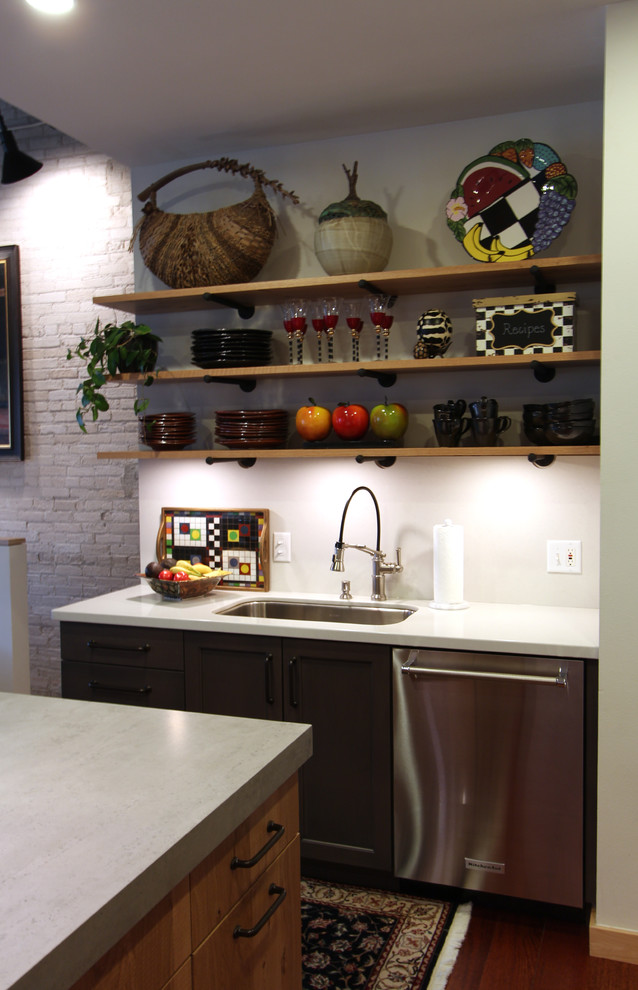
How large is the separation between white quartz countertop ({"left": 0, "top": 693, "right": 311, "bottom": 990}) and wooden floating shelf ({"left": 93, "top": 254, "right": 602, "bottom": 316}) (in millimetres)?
1790

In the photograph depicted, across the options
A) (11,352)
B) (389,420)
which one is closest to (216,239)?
(389,420)

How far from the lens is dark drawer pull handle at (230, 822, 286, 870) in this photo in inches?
51.9

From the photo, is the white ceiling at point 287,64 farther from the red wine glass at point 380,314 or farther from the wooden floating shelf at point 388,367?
the wooden floating shelf at point 388,367

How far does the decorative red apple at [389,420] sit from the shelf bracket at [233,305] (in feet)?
2.46

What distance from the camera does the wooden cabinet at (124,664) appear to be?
9.71 feet

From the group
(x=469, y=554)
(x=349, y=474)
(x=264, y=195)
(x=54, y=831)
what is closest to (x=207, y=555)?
(x=349, y=474)

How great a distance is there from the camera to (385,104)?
116 inches

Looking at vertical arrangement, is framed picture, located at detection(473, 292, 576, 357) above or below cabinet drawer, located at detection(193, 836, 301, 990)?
above

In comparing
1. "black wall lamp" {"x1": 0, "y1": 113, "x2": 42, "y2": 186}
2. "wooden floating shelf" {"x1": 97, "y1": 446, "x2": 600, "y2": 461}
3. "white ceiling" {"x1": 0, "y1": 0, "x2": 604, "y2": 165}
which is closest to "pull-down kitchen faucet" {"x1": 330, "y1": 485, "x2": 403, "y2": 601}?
"wooden floating shelf" {"x1": 97, "y1": 446, "x2": 600, "y2": 461}

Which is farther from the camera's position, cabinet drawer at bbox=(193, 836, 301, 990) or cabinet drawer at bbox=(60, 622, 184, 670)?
cabinet drawer at bbox=(60, 622, 184, 670)

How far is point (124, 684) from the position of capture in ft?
9.97

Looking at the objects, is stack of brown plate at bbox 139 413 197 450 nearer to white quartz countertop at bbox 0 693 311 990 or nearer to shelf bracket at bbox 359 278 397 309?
shelf bracket at bbox 359 278 397 309

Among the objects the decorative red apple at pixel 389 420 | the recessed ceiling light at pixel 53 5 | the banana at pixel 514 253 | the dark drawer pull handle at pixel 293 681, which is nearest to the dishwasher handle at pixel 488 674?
the dark drawer pull handle at pixel 293 681

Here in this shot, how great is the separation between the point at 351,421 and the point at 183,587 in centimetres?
90
